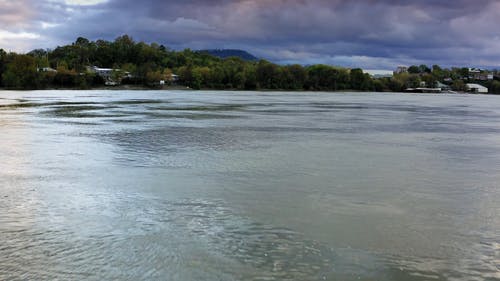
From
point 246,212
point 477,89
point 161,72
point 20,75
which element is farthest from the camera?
point 477,89

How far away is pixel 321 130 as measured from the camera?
22.7m

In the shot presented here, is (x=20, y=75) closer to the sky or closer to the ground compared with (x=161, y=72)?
closer to the ground

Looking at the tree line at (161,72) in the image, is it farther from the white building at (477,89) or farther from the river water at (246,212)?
the river water at (246,212)

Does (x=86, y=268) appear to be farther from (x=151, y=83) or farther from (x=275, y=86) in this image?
(x=275, y=86)

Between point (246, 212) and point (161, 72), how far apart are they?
140m

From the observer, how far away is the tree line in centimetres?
10594

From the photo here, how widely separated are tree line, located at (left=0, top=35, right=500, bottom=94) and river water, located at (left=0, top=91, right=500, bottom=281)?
320 feet

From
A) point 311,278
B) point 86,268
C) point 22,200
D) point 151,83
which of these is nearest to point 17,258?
point 86,268

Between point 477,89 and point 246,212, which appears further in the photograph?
point 477,89

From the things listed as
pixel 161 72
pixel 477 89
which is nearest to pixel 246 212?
pixel 161 72

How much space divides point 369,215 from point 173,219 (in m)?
3.26

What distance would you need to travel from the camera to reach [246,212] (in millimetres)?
8406

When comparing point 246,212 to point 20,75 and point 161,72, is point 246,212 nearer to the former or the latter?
point 20,75

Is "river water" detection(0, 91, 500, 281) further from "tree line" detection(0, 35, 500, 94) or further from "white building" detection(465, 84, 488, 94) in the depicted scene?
"white building" detection(465, 84, 488, 94)
